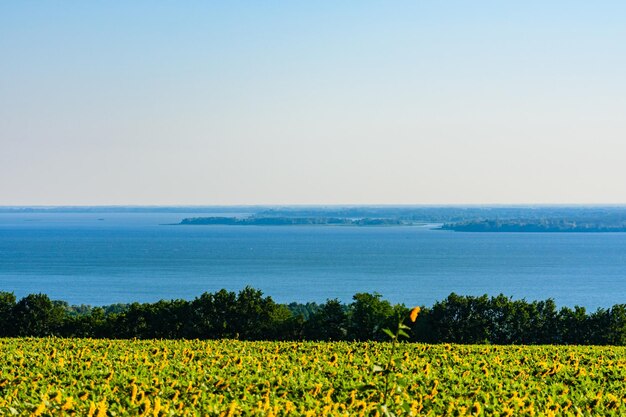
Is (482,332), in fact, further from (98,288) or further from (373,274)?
(373,274)

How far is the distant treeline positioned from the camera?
39156 mm

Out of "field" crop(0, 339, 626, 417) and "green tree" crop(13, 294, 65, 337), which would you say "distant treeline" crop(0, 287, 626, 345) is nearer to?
"green tree" crop(13, 294, 65, 337)

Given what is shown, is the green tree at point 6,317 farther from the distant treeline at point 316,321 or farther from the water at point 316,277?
the water at point 316,277

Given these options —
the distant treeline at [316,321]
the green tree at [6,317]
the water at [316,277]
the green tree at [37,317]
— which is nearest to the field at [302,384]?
the distant treeline at [316,321]

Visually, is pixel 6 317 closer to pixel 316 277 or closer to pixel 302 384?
pixel 302 384

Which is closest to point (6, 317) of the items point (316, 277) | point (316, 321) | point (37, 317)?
point (37, 317)

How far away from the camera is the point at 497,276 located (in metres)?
159

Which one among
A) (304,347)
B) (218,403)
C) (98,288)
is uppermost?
(218,403)

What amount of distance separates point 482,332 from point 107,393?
32.7 meters

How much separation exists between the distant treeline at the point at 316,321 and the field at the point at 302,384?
20729 millimetres

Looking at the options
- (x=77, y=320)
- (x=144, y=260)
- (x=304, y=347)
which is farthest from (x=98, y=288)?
(x=304, y=347)

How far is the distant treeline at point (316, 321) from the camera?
Result: 3916 centimetres

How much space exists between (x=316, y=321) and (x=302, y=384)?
27.7 m

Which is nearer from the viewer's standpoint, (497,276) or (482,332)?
(482,332)
